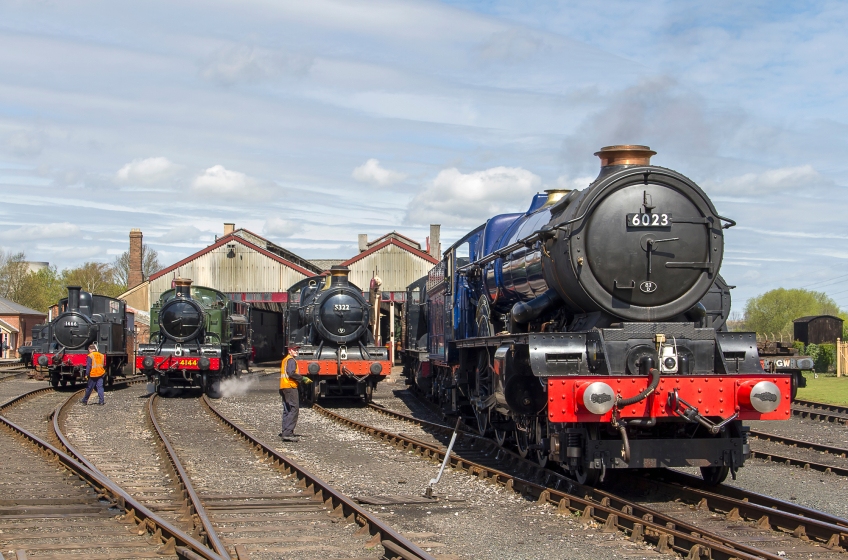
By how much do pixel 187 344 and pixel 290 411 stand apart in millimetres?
10354

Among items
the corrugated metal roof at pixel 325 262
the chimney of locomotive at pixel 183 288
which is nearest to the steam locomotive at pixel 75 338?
the chimney of locomotive at pixel 183 288

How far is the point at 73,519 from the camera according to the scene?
25.0 feet

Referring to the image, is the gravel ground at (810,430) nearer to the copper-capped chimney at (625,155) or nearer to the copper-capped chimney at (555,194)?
the copper-capped chimney at (555,194)

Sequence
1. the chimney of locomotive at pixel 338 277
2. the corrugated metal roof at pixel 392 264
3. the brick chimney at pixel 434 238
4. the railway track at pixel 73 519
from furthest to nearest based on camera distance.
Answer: the brick chimney at pixel 434 238, the corrugated metal roof at pixel 392 264, the chimney of locomotive at pixel 338 277, the railway track at pixel 73 519

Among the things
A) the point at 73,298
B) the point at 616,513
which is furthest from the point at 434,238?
the point at 616,513

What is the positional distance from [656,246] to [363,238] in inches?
2106

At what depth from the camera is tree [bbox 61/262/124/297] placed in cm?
7181

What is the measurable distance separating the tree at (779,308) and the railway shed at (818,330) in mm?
28242

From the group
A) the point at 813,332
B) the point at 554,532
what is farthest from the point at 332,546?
the point at 813,332

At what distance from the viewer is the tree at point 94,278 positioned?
71812 millimetres

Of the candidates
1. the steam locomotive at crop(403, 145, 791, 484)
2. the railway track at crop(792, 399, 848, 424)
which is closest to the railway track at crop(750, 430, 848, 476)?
the steam locomotive at crop(403, 145, 791, 484)

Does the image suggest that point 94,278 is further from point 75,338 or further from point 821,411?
point 821,411

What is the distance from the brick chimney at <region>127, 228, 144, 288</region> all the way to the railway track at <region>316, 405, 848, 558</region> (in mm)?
39199

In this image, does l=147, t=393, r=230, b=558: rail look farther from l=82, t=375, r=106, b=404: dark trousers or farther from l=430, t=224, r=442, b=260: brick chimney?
l=430, t=224, r=442, b=260: brick chimney
